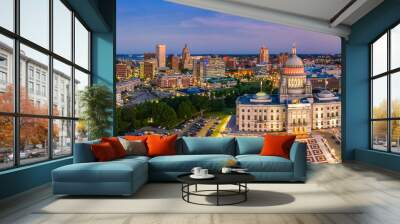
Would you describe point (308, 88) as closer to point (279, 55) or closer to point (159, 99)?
point (279, 55)

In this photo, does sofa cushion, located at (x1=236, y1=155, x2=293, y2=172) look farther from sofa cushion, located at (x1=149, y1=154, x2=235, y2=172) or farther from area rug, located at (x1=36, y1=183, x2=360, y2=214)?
area rug, located at (x1=36, y1=183, x2=360, y2=214)

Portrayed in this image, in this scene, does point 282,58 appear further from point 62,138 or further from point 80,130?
point 62,138

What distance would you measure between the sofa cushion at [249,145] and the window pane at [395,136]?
320 cm

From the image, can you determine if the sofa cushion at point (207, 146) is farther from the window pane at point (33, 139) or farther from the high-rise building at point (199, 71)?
the high-rise building at point (199, 71)

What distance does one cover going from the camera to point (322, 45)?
13031mm

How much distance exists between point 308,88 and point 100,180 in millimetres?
8471

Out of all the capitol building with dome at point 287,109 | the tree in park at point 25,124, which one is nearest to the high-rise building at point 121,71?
the capitol building with dome at point 287,109

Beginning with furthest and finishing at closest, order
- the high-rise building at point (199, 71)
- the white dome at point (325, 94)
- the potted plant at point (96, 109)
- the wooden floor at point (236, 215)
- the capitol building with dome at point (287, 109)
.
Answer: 1. the high-rise building at point (199, 71)
2. the capitol building with dome at point (287, 109)
3. the white dome at point (325, 94)
4. the potted plant at point (96, 109)
5. the wooden floor at point (236, 215)

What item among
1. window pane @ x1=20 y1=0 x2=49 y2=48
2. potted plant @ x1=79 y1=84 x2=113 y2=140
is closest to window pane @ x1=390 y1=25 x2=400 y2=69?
potted plant @ x1=79 y1=84 x2=113 y2=140

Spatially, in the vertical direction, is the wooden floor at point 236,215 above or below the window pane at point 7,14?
below

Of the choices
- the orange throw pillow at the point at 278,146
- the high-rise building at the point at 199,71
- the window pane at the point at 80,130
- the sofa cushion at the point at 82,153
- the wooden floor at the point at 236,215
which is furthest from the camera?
the high-rise building at the point at 199,71

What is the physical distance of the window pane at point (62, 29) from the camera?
26.3 ft

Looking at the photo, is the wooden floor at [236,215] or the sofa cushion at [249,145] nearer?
the wooden floor at [236,215]

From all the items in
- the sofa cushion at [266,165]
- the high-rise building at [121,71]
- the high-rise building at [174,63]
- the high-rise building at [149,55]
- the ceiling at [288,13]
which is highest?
the ceiling at [288,13]
